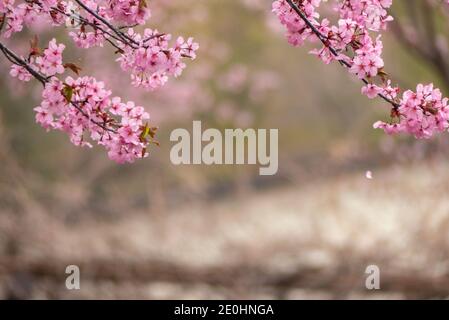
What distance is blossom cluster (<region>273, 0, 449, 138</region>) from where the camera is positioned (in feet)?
7.20

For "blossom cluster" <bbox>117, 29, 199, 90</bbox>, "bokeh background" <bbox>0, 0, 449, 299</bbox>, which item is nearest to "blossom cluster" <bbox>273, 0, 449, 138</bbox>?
"blossom cluster" <bbox>117, 29, 199, 90</bbox>

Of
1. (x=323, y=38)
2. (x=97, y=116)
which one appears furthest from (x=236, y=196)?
(x=323, y=38)

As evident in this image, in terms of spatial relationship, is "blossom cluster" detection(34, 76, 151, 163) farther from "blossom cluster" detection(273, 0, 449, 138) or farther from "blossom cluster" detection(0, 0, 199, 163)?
"blossom cluster" detection(273, 0, 449, 138)

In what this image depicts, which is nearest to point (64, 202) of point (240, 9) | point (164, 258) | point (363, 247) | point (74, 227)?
point (74, 227)

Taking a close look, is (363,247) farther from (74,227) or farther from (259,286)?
(74,227)

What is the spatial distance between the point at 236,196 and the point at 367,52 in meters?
10.3

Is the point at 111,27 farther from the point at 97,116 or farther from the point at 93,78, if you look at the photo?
the point at 97,116

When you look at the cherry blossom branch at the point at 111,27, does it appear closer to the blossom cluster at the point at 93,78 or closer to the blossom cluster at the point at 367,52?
the blossom cluster at the point at 93,78

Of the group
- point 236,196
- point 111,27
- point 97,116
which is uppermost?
point 236,196

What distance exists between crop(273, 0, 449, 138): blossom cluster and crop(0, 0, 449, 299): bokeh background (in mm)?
2429

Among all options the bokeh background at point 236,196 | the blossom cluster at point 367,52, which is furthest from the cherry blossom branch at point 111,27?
the bokeh background at point 236,196

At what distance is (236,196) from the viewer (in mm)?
12484

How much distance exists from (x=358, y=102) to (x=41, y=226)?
9961 mm

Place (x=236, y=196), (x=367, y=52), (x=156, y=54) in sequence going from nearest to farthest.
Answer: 1. (x=367, y=52)
2. (x=156, y=54)
3. (x=236, y=196)
